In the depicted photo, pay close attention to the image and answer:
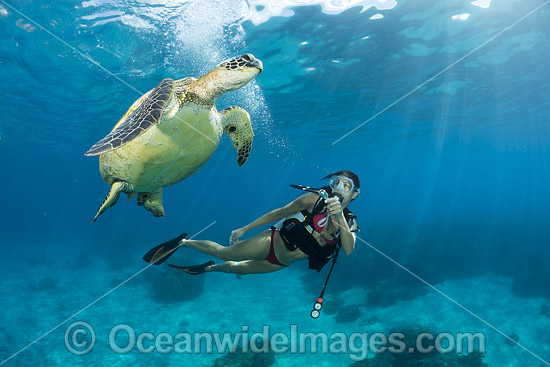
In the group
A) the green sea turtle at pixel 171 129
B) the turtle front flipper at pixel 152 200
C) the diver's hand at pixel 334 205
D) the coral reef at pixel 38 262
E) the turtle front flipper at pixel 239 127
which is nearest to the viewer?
the diver's hand at pixel 334 205

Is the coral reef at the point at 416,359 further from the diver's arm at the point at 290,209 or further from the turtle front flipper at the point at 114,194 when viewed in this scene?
the turtle front flipper at the point at 114,194

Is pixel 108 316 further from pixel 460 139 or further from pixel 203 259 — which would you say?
pixel 460 139

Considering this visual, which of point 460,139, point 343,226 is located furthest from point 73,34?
point 460,139

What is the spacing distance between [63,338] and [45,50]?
39.1ft

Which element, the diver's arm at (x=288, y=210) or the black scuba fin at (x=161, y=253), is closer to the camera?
the diver's arm at (x=288, y=210)

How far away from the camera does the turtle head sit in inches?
138

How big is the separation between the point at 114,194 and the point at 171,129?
1.50 m

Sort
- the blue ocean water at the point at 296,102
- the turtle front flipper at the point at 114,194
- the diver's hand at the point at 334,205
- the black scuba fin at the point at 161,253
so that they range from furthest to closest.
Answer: the blue ocean water at the point at 296,102 < the black scuba fin at the point at 161,253 < the turtle front flipper at the point at 114,194 < the diver's hand at the point at 334,205

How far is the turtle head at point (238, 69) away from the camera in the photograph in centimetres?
350

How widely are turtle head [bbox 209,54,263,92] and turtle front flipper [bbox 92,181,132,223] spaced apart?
7.93ft

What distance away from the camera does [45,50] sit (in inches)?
456

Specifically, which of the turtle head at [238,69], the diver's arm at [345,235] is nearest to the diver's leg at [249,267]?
the diver's arm at [345,235]

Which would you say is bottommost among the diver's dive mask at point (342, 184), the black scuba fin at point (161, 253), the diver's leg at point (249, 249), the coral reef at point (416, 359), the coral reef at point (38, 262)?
the coral reef at point (38, 262)

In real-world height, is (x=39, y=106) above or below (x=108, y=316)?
above
